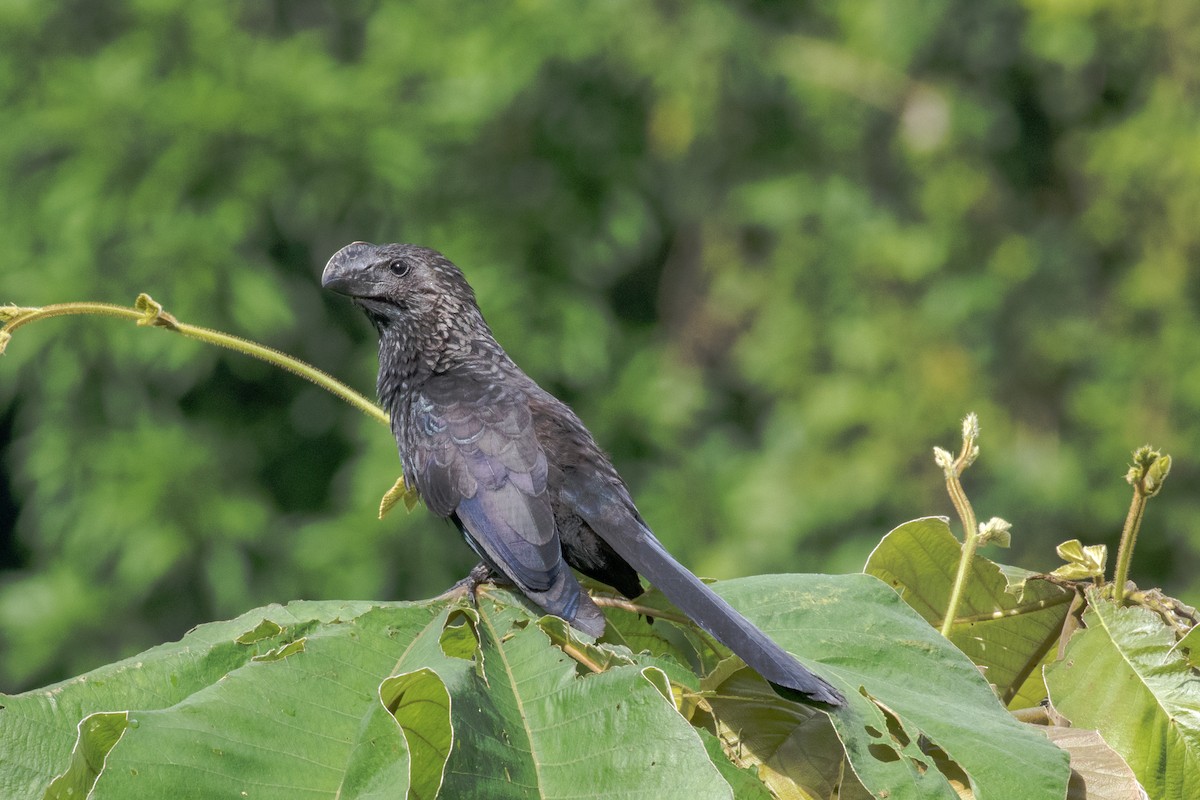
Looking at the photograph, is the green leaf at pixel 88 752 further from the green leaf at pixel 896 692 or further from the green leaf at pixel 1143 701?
the green leaf at pixel 1143 701

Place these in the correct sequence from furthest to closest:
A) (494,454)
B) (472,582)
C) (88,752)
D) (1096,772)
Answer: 1. (494,454)
2. (472,582)
3. (1096,772)
4. (88,752)

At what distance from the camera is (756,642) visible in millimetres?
1415

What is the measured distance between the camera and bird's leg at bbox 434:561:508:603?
5.45 feet

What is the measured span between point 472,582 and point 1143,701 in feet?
2.76

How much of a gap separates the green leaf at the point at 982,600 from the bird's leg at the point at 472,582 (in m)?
0.53

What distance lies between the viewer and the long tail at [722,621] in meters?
1.37

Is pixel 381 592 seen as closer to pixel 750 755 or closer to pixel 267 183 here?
pixel 267 183

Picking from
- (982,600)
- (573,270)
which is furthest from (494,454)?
(573,270)

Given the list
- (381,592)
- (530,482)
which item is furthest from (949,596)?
(381,592)

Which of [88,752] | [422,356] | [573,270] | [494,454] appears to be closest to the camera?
[88,752]

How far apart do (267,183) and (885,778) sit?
778cm

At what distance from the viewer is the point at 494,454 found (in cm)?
246

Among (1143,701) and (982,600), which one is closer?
(1143,701)

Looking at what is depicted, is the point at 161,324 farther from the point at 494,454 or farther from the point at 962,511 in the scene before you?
Answer: the point at 962,511
